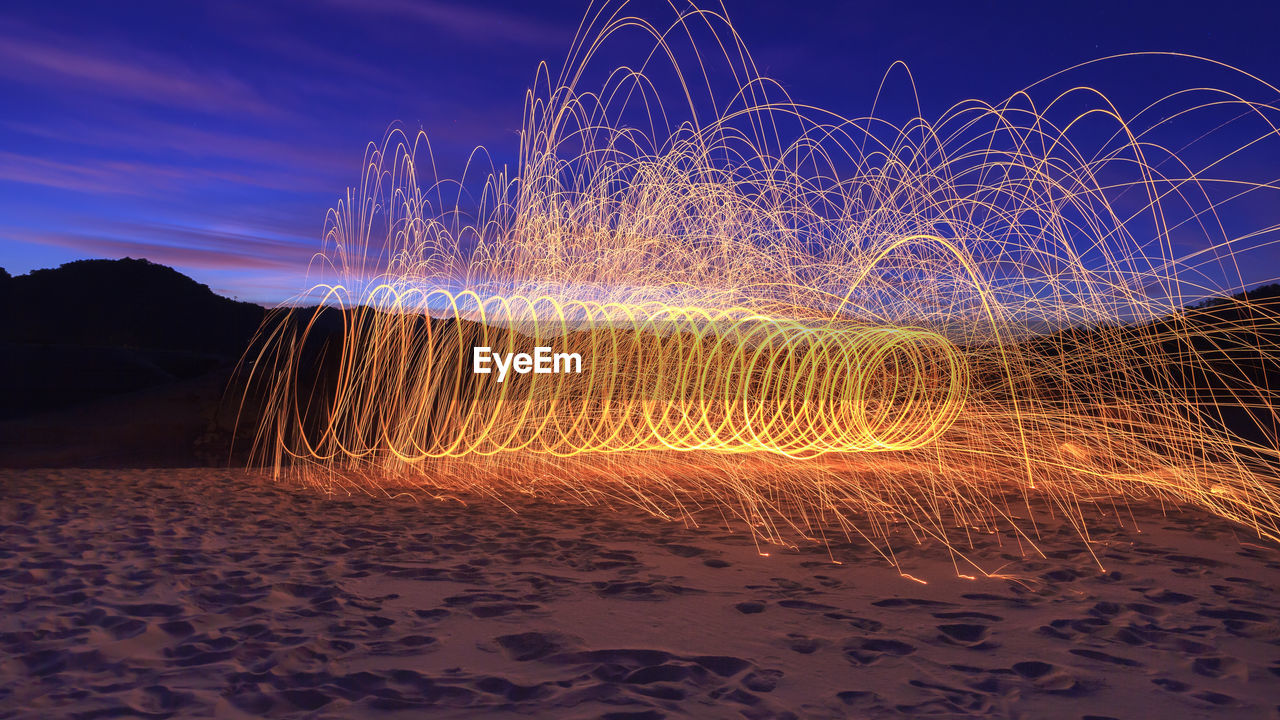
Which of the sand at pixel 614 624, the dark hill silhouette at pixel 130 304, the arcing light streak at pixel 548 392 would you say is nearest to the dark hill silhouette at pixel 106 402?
the arcing light streak at pixel 548 392

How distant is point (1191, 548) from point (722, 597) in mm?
3609

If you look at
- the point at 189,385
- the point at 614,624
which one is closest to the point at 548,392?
the point at 614,624

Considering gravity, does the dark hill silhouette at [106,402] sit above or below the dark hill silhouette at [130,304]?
below

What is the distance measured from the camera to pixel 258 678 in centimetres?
316

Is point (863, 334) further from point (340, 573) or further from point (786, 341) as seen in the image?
point (340, 573)

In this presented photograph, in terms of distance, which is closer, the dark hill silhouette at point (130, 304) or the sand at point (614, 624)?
the sand at point (614, 624)

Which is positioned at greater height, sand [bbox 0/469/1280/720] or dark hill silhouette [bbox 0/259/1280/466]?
dark hill silhouette [bbox 0/259/1280/466]

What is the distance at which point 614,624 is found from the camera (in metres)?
3.87

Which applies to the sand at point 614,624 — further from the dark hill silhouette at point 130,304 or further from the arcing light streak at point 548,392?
the dark hill silhouette at point 130,304

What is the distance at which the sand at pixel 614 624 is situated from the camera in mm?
2996

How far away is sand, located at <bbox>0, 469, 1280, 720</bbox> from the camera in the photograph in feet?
9.83

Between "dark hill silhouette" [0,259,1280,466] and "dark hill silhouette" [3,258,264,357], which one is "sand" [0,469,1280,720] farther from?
"dark hill silhouette" [3,258,264,357]

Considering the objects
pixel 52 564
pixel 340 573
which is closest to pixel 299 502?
pixel 52 564

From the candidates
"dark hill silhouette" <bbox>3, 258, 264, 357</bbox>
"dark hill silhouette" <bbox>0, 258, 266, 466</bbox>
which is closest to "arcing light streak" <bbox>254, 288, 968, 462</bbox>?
"dark hill silhouette" <bbox>0, 258, 266, 466</bbox>
